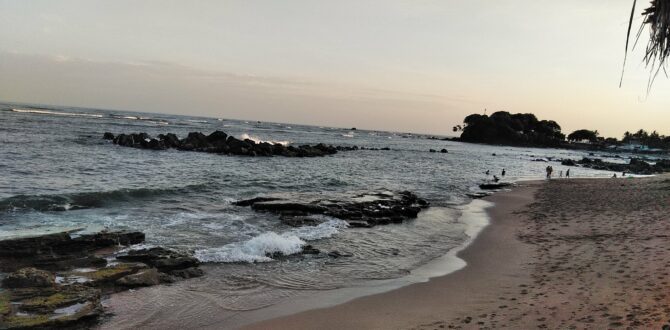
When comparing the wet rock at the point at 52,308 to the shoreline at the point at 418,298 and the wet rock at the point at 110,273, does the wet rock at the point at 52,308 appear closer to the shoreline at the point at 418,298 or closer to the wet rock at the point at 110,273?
the wet rock at the point at 110,273

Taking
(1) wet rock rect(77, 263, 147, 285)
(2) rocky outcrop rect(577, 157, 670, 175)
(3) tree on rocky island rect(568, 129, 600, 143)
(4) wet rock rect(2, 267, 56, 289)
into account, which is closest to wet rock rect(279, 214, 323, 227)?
(1) wet rock rect(77, 263, 147, 285)

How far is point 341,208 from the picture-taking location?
1802cm

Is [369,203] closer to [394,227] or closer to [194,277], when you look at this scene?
[394,227]

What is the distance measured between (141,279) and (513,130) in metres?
139

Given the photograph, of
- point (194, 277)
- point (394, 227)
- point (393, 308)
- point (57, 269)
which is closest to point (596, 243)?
point (394, 227)

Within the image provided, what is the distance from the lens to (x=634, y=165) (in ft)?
177

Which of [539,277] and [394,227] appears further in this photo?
[394,227]

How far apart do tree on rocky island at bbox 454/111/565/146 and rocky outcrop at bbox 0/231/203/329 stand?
134842mm

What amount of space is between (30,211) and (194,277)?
28.9ft

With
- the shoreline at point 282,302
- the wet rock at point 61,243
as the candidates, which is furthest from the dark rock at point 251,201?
the shoreline at point 282,302

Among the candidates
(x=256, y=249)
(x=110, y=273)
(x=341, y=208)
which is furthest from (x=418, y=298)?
(x=341, y=208)

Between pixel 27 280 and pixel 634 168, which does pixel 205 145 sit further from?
pixel 634 168

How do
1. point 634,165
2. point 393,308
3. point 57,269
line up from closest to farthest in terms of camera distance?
point 393,308
point 57,269
point 634,165

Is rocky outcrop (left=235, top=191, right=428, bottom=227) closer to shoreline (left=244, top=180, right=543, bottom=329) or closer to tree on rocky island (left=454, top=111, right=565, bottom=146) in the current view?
shoreline (left=244, top=180, right=543, bottom=329)
